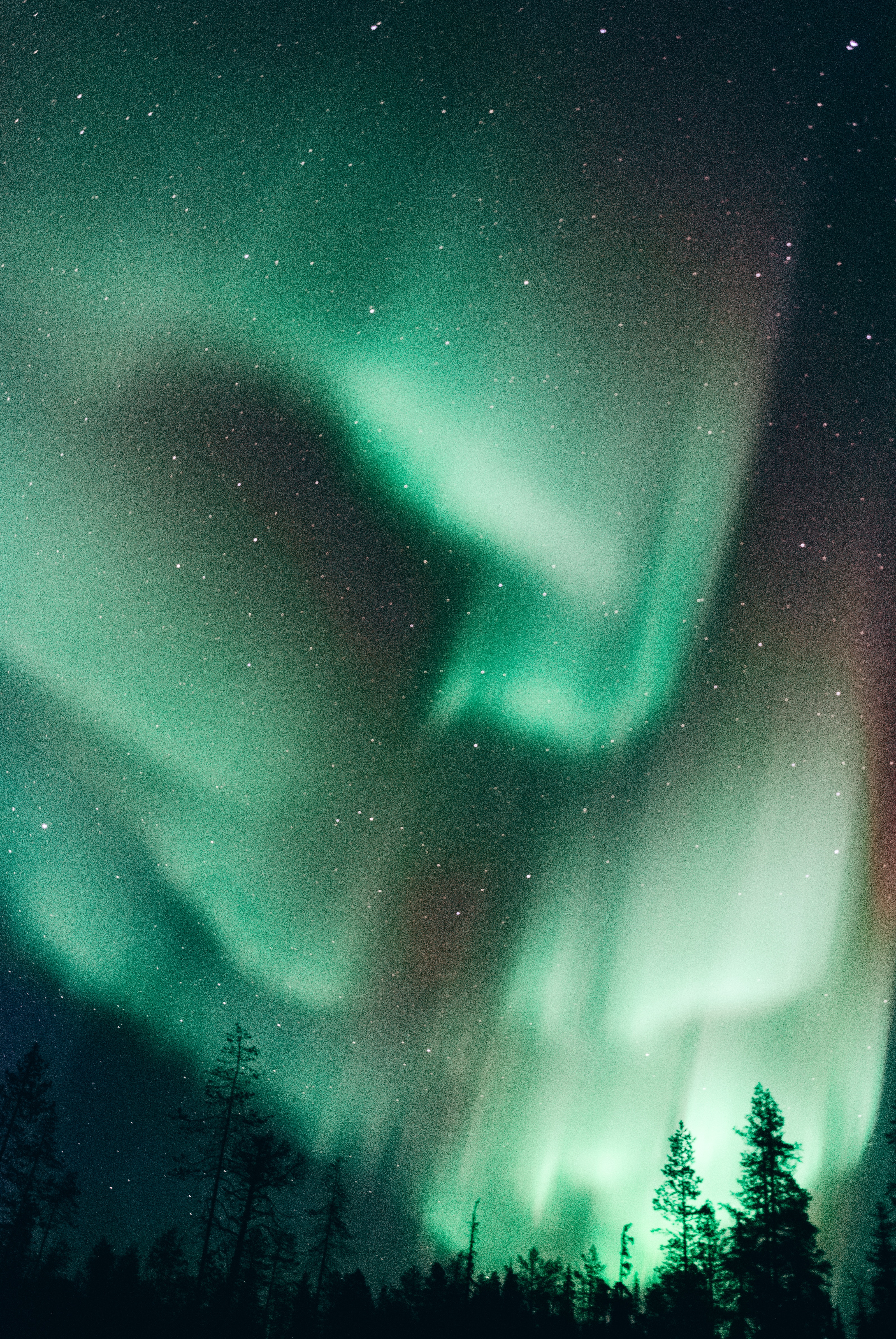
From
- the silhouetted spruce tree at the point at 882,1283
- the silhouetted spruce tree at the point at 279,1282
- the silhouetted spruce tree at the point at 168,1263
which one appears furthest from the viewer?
the silhouetted spruce tree at the point at 168,1263

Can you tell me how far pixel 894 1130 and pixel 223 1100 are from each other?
60.9 feet

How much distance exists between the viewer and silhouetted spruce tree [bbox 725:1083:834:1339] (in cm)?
1864

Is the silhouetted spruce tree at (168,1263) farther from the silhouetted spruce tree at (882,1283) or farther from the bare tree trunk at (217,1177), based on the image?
the silhouetted spruce tree at (882,1283)

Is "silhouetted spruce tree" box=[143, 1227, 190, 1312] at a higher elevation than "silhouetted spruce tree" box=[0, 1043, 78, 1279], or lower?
lower

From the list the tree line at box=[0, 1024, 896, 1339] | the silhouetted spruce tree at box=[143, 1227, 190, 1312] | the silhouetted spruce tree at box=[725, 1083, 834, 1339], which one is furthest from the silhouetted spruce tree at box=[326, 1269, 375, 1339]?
the silhouetted spruce tree at box=[143, 1227, 190, 1312]

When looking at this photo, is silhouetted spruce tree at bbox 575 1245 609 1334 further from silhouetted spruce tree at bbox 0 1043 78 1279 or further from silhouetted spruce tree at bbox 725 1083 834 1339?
silhouetted spruce tree at bbox 0 1043 78 1279

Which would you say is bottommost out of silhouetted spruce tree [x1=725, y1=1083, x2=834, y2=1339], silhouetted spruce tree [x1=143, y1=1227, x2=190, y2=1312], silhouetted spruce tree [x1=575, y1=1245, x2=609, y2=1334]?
silhouetted spruce tree [x1=143, y1=1227, x2=190, y2=1312]

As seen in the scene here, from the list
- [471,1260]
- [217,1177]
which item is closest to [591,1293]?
[471,1260]

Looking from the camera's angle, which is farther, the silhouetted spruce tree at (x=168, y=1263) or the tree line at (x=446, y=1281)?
the silhouetted spruce tree at (x=168, y=1263)

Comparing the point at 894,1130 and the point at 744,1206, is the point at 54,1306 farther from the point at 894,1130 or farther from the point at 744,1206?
the point at 894,1130

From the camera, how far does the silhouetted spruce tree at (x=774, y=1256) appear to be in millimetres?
18641

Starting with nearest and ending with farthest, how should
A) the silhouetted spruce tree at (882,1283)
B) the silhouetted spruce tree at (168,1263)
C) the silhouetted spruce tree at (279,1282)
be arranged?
the silhouetted spruce tree at (882,1283)
the silhouetted spruce tree at (279,1282)
the silhouetted spruce tree at (168,1263)

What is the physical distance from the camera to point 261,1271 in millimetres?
36312

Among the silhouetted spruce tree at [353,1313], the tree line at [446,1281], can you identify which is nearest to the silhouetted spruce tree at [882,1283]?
the tree line at [446,1281]
